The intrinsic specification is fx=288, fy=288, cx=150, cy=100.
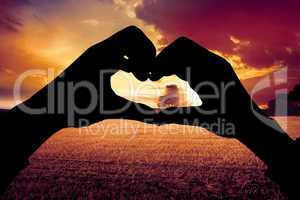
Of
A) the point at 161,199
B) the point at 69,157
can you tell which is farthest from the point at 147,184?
the point at 69,157

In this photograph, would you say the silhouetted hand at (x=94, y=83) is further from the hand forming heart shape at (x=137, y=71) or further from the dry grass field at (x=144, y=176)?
the dry grass field at (x=144, y=176)

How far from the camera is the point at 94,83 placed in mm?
2107

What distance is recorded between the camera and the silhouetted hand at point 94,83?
2.09 meters

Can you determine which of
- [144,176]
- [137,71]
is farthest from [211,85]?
[144,176]

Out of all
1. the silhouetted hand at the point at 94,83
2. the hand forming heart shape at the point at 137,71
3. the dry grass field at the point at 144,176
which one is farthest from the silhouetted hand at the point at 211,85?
the dry grass field at the point at 144,176

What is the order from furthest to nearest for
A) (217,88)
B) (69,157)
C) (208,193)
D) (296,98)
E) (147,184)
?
(69,157) → (147,184) → (208,193) → (296,98) → (217,88)

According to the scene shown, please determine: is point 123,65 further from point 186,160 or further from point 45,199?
point 186,160

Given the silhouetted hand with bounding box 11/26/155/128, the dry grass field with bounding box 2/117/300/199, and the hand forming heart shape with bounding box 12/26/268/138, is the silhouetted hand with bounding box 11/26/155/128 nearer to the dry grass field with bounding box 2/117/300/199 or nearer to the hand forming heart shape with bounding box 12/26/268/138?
the hand forming heart shape with bounding box 12/26/268/138

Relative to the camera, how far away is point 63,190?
12664mm

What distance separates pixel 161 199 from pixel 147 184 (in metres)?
2.18

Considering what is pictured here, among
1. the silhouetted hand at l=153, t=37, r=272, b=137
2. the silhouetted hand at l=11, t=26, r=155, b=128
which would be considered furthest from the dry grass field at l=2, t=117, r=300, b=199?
the silhouetted hand at l=11, t=26, r=155, b=128

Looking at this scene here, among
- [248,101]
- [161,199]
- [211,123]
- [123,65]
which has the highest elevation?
[123,65]

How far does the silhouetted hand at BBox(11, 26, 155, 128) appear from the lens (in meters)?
2.09

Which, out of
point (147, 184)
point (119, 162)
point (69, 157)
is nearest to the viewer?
point (147, 184)
